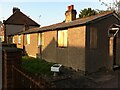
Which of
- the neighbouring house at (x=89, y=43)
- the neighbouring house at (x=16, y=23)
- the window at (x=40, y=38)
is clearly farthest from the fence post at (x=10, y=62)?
the neighbouring house at (x=16, y=23)

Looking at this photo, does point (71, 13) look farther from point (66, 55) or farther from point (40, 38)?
point (66, 55)

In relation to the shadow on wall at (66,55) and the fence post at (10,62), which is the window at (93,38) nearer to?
the shadow on wall at (66,55)

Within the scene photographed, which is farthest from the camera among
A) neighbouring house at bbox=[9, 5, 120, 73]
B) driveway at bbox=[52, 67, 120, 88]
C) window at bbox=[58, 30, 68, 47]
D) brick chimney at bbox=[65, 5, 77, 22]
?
brick chimney at bbox=[65, 5, 77, 22]

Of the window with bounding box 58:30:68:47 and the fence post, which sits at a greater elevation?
the window with bounding box 58:30:68:47

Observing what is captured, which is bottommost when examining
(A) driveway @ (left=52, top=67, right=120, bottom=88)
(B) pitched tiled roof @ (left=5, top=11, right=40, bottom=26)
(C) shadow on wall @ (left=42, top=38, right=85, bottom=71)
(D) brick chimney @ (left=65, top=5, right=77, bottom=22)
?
A: (A) driveway @ (left=52, top=67, right=120, bottom=88)

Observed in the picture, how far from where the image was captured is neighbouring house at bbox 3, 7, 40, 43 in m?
37.8

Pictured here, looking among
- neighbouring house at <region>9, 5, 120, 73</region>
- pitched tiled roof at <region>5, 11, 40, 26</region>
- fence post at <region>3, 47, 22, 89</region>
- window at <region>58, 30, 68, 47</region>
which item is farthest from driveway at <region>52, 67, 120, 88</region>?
pitched tiled roof at <region>5, 11, 40, 26</region>

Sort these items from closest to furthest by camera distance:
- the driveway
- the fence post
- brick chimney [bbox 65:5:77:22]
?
the fence post
the driveway
brick chimney [bbox 65:5:77:22]

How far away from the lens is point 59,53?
17.2 meters

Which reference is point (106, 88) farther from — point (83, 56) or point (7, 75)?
point (7, 75)

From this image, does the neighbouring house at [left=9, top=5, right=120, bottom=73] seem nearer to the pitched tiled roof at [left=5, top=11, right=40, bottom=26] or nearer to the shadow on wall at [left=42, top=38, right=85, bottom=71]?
the shadow on wall at [left=42, top=38, right=85, bottom=71]

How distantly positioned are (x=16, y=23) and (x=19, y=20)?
1.25m

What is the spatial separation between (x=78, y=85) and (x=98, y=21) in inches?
241

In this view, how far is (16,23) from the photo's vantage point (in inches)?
1519
